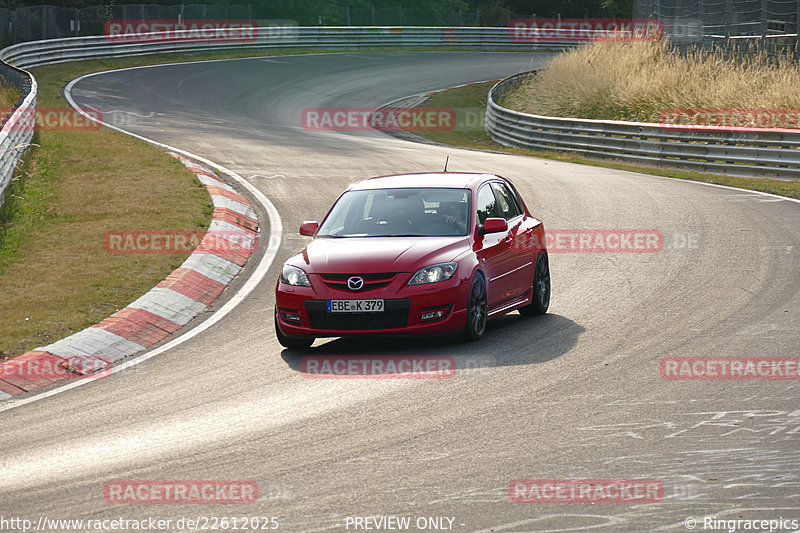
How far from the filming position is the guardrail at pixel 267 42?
4328 cm

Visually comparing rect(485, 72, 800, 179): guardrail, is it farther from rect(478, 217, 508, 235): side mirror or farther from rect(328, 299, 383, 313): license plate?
rect(328, 299, 383, 313): license plate

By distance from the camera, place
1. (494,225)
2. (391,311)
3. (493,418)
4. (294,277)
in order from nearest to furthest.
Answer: (493,418) → (391,311) → (294,277) → (494,225)

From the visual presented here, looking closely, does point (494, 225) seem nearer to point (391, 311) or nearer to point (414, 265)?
point (414, 265)

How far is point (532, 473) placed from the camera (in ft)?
20.7

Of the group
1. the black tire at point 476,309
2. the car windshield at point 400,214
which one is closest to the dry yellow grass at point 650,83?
the car windshield at point 400,214

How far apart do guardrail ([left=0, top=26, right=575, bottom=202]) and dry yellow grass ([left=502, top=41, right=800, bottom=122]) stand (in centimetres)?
1560

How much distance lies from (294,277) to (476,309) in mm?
1672

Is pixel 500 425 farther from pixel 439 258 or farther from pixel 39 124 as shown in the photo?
pixel 39 124

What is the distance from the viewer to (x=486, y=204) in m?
11.3

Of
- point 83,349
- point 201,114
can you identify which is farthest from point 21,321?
point 201,114

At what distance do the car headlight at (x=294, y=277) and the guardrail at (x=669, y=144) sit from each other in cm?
1503

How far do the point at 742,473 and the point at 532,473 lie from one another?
116cm

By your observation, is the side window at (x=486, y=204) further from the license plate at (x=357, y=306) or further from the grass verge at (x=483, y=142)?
the grass verge at (x=483, y=142)

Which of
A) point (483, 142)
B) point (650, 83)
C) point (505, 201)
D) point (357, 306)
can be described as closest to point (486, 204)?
point (505, 201)
